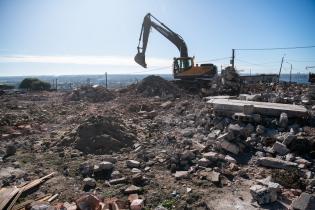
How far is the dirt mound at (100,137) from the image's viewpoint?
742 centimetres

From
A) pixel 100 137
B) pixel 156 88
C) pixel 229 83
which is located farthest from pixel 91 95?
pixel 100 137

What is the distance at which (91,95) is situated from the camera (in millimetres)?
19078

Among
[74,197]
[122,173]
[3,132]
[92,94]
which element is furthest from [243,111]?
[92,94]

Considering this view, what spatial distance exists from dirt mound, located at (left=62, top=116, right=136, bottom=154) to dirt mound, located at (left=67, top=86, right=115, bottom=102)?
1010 cm

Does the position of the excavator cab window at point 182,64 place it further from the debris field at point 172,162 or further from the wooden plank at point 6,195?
the wooden plank at point 6,195

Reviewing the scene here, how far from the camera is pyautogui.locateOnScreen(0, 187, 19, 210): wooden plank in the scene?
178 inches

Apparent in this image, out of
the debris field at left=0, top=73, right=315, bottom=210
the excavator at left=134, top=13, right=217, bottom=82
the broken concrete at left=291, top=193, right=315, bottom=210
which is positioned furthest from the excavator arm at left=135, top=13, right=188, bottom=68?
the broken concrete at left=291, top=193, right=315, bottom=210

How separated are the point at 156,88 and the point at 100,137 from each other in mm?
10991

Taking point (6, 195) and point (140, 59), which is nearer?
point (6, 195)

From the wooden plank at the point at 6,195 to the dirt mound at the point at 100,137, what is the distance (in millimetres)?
2391

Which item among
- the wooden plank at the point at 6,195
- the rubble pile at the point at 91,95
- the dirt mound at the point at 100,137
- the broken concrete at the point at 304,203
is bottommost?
the wooden plank at the point at 6,195

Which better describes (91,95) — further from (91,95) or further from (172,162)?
(172,162)

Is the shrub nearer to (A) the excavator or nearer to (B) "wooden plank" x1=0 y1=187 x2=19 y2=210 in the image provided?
(A) the excavator

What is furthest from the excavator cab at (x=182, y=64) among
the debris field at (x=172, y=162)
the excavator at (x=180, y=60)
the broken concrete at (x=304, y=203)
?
the broken concrete at (x=304, y=203)
